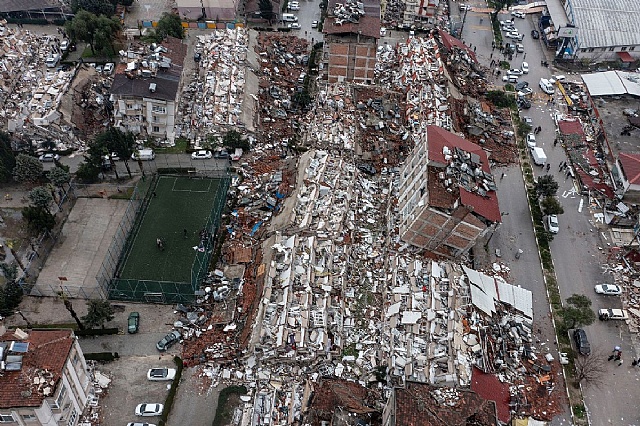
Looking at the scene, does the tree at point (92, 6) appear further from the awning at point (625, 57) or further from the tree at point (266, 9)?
the awning at point (625, 57)

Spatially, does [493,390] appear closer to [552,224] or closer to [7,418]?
[552,224]

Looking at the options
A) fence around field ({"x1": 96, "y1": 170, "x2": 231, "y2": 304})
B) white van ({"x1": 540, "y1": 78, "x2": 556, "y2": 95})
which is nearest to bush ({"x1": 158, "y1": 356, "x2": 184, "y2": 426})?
fence around field ({"x1": 96, "y1": 170, "x2": 231, "y2": 304})

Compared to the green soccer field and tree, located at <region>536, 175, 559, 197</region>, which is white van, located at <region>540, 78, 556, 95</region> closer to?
tree, located at <region>536, 175, 559, 197</region>

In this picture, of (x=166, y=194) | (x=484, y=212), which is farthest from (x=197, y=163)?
(x=484, y=212)

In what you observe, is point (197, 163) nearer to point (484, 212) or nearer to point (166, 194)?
point (166, 194)

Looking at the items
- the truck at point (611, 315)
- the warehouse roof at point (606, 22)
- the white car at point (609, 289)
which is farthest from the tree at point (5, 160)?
the warehouse roof at point (606, 22)

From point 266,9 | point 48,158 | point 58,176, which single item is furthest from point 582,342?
point 266,9
